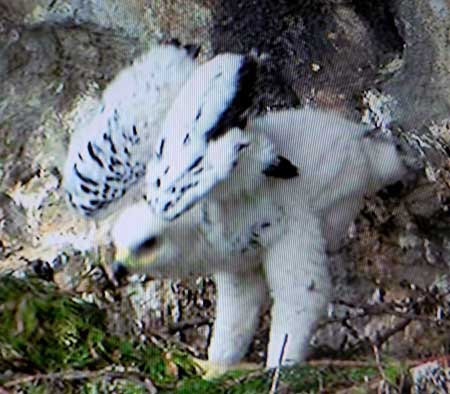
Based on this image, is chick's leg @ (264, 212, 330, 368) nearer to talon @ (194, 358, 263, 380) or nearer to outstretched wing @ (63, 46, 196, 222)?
talon @ (194, 358, 263, 380)

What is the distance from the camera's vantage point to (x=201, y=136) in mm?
1274

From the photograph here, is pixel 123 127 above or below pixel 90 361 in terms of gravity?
above

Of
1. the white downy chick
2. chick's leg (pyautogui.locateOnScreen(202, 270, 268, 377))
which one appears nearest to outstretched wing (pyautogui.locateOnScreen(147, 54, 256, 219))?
the white downy chick

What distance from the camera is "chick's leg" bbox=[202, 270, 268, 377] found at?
1354 millimetres

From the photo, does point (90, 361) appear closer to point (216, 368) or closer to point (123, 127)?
point (216, 368)

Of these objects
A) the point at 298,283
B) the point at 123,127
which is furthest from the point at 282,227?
the point at 123,127

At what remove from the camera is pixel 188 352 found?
53.4 inches

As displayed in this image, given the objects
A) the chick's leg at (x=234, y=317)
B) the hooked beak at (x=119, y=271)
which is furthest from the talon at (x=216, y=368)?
the hooked beak at (x=119, y=271)

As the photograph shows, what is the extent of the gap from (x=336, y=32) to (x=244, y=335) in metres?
0.29

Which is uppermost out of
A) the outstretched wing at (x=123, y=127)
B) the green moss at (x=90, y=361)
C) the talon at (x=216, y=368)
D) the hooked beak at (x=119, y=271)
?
the outstretched wing at (x=123, y=127)

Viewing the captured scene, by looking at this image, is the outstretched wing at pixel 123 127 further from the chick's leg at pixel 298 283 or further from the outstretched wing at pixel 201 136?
the chick's leg at pixel 298 283

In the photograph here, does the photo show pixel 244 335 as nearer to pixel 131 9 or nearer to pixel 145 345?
pixel 145 345

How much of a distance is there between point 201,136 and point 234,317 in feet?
0.66

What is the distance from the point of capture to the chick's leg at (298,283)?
1.33 meters
